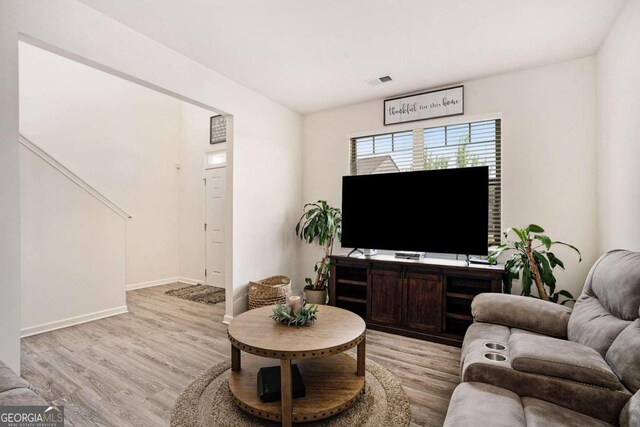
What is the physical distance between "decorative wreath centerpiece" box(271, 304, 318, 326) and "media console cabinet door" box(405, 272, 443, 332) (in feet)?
4.53

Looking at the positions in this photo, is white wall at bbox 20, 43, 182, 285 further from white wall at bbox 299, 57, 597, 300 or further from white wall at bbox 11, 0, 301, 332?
white wall at bbox 299, 57, 597, 300

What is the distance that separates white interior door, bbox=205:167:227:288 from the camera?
5.30m

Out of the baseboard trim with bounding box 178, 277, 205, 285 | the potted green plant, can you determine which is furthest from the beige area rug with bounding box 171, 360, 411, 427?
the baseboard trim with bounding box 178, 277, 205, 285

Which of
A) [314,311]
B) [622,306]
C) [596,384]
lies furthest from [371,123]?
[596,384]

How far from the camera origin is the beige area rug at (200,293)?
14.8 feet

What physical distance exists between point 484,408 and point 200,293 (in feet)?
14.4

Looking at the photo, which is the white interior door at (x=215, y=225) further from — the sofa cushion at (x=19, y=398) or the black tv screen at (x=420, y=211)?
the sofa cushion at (x=19, y=398)

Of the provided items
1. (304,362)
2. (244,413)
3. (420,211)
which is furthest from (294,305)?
(420,211)

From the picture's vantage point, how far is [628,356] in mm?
1315

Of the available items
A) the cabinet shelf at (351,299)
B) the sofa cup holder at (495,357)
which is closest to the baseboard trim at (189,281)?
the cabinet shelf at (351,299)

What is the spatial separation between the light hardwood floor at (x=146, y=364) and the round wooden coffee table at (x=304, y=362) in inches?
17.1

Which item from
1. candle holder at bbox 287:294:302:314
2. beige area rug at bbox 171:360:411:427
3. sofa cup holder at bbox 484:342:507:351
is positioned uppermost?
candle holder at bbox 287:294:302:314

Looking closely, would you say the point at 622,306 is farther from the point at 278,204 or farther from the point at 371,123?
the point at 278,204

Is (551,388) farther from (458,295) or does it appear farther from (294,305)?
(458,295)
